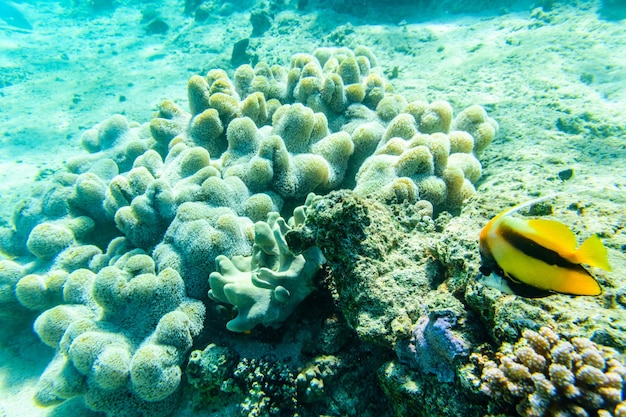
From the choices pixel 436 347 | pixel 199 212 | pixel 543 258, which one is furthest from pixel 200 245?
pixel 543 258

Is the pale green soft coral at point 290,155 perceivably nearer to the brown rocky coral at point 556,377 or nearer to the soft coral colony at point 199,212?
the soft coral colony at point 199,212

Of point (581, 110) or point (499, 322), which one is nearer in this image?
point (499, 322)

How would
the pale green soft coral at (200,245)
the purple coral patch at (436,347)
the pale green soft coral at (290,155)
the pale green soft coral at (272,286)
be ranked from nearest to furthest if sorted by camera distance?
1. the purple coral patch at (436,347)
2. the pale green soft coral at (272,286)
3. the pale green soft coral at (200,245)
4. the pale green soft coral at (290,155)

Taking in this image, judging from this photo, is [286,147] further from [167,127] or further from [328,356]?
[328,356]

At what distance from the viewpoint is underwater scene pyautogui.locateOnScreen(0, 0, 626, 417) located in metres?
1.49

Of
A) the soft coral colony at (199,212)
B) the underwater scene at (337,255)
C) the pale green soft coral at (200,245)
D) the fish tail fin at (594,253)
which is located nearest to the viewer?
the fish tail fin at (594,253)

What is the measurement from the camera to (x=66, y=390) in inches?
105

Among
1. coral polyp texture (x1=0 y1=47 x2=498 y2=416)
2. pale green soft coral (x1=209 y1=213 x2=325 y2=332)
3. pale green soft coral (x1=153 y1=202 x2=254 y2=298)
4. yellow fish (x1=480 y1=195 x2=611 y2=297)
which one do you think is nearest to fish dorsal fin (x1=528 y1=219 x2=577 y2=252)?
yellow fish (x1=480 y1=195 x2=611 y2=297)

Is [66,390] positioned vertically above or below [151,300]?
below

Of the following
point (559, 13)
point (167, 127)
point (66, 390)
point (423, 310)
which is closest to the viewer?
point (423, 310)

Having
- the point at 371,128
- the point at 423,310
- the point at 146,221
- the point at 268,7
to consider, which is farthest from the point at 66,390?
the point at 268,7

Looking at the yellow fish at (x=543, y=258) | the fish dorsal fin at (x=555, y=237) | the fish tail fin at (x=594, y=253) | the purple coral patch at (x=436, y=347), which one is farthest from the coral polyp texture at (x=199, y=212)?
the fish tail fin at (x=594, y=253)

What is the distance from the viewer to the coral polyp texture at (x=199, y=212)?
257cm

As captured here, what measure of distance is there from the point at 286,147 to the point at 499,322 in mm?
2748
